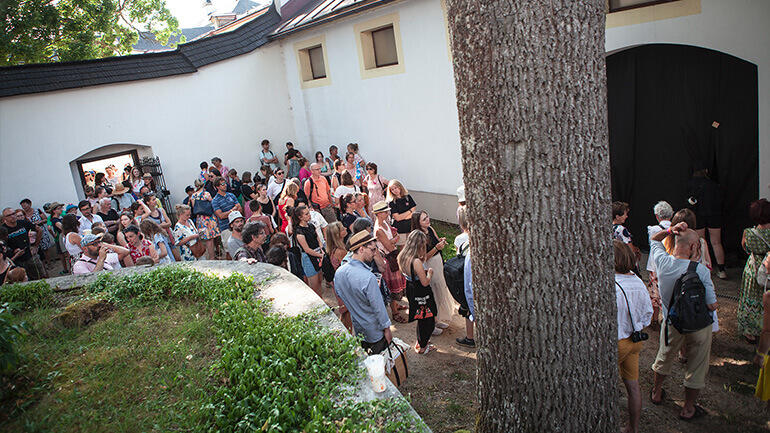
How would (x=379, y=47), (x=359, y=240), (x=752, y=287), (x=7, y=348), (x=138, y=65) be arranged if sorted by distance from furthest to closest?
(x=138, y=65), (x=379, y=47), (x=752, y=287), (x=359, y=240), (x=7, y=348)

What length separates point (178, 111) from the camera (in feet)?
48.3

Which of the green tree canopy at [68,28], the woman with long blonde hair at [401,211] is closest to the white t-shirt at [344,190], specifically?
the woman with long blonde hair at [401,211]

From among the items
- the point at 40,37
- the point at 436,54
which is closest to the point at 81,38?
the point at 40,37

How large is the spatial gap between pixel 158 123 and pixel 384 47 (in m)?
6.50

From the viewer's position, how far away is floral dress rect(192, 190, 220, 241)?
396 inches

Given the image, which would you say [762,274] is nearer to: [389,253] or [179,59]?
[389,253]

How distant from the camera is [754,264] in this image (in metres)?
5.59

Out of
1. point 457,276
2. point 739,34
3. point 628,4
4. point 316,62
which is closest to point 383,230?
point 457,276

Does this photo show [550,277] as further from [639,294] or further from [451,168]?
[451,168]

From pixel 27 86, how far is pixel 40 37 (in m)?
8.96

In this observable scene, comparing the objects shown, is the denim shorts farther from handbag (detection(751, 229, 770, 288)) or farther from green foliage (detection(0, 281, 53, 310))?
handbag (detection(751, 229, 770, 288))

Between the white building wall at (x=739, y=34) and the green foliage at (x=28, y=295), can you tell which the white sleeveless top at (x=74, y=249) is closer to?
the green foliage at (x=28, y=295)

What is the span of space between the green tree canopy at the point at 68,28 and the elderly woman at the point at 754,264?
2052 cm

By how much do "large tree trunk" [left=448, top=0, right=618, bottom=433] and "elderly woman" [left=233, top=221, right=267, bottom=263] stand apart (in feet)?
13.8
